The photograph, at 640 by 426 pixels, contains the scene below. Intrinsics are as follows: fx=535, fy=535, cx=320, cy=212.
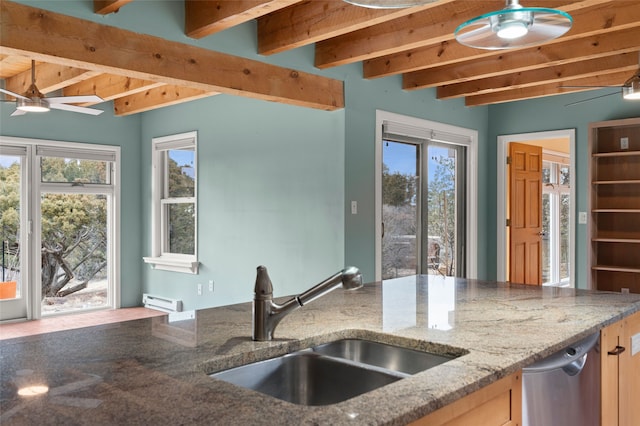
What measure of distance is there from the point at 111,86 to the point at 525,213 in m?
4.72

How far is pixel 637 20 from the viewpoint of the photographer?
3205 mm

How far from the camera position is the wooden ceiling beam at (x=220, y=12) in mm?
2941

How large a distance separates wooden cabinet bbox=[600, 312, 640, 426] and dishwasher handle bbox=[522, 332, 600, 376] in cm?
12

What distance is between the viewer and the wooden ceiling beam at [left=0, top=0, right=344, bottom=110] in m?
2.90

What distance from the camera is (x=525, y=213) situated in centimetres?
624

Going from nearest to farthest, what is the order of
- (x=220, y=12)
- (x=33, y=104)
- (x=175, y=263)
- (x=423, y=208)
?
(x=220, y=12) < (x=33, y=104) < (x=423, y=208) < (x=175, y=263)

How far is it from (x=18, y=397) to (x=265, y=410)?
506 mm

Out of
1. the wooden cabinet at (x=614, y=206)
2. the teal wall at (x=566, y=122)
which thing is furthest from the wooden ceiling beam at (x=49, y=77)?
the wooden cabinet at (x=614, y=206)

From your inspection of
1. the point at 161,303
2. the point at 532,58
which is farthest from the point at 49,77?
the point at 532,58

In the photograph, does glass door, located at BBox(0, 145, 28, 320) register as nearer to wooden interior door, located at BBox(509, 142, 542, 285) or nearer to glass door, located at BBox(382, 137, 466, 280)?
glass door, located at BBox(382, 137, 466, 280)

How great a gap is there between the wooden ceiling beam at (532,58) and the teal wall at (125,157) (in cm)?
363

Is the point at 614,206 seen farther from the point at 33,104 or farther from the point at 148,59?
the point at 33,104

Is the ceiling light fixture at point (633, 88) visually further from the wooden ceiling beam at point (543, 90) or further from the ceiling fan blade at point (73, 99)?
the ceiling fan blade at point (73, 99)

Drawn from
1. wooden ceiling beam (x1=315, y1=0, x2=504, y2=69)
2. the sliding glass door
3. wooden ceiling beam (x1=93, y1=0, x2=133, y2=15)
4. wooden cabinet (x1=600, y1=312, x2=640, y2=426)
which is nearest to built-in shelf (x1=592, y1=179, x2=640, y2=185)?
wooden ceiling beam (x1=315, y1=0, x2=504, y2=69)
